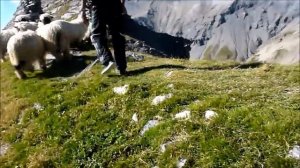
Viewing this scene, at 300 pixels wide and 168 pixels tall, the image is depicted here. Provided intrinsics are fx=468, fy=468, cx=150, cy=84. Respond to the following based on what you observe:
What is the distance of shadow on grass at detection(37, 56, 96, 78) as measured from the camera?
17953 millimetres

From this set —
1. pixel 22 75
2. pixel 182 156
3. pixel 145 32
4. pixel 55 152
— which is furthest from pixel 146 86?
pixel 145 32

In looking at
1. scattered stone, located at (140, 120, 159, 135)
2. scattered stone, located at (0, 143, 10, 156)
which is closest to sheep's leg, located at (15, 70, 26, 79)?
scattered stone, located at (0, 143, 10, 156)

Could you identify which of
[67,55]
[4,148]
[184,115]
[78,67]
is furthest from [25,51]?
[184,115]

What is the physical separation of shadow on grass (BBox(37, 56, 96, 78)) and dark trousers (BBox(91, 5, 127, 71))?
2.70 m

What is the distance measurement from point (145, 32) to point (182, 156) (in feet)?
380

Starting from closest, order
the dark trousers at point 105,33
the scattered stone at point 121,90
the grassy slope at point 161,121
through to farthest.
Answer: the grassy slope at point 161,121
the scattered stone at point 121,90
the dark trousers at point 105,33

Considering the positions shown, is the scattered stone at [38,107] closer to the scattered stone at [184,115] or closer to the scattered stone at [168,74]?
the scattered stone at [168,74]

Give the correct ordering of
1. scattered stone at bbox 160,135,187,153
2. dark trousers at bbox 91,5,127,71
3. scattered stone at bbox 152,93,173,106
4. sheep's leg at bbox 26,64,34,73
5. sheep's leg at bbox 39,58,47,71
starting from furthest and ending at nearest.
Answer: sheep's leg at bbox 39,58,47,71
sheep's leg at bbox 26,64,34,73
dark trousers at bbox 91,5,127,71
scattered stone at bbox 152,93,173,106
scattered stone at bbox 160,135,187,153

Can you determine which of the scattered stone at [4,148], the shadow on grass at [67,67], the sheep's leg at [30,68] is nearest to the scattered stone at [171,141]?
the scattered stone at [4,148]

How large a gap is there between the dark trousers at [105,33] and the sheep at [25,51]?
434 centimetres

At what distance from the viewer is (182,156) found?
29.0ft

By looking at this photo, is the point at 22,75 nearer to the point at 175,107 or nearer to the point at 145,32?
the point at 175,107

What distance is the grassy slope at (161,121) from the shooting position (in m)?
8.48

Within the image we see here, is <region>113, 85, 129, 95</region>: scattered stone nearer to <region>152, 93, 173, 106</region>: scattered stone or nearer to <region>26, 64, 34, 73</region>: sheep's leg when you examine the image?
<region>152, 93, 173, 106</region>: scattered stone
